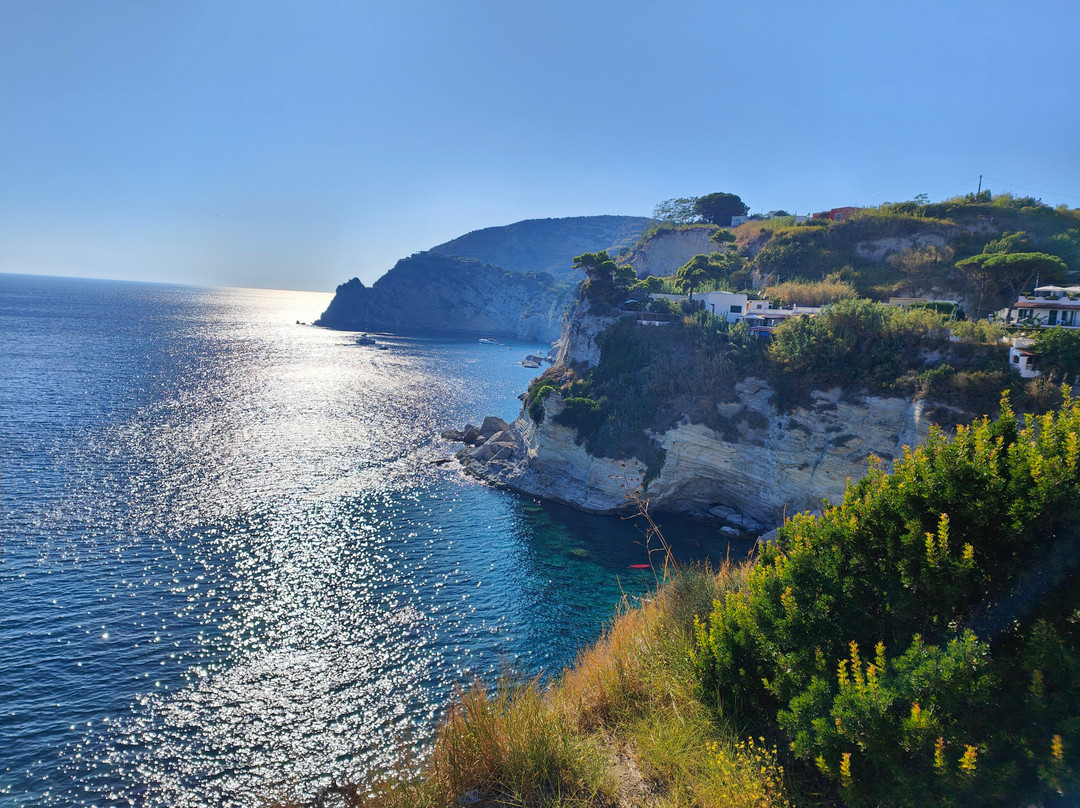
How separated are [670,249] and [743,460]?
49.1m

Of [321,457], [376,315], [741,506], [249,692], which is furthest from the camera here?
[376,315]

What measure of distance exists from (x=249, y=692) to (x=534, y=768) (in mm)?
14886

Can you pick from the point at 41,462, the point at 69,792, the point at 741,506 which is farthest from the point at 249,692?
the point at 41,462

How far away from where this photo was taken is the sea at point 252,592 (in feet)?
50.5

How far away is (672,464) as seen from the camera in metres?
33.7

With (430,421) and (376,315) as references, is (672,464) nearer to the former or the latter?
(430,421)

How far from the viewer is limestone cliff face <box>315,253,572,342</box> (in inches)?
6275

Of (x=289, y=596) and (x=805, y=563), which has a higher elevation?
(x=805, y=563)

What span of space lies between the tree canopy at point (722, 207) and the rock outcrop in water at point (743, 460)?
52.0 metres

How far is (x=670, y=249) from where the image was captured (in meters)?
72.6


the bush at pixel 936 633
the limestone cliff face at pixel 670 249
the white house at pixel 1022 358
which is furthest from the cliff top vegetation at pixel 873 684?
the limestone cliff face at pixel 670 249

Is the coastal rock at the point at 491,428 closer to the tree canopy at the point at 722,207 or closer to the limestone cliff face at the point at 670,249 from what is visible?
the limestone cliff face at the point at 670,249

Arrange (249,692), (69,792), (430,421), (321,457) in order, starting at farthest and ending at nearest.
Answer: (430,421), (321,457), (249,692), (69,792)

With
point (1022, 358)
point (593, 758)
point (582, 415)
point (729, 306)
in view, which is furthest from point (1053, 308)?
point (593, 758)
